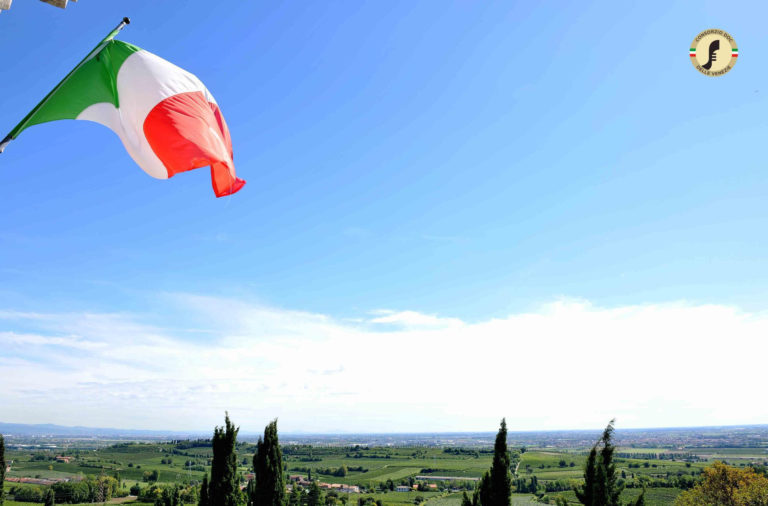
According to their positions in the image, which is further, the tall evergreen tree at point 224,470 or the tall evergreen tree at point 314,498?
the tall evergreen tree at point 314,498

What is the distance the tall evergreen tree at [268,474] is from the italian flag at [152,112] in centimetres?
1723

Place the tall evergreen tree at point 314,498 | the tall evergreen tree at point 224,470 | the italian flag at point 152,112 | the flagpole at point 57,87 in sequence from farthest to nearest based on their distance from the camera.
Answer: the tall evergreen tree at point 314,498 < the tall evergreen tree at point 224,470 < the italian flag at point 152,112 < the flagpole at point 57,87

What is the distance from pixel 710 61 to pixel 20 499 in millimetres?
91567

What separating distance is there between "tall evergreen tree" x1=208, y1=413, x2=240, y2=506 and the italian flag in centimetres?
1688

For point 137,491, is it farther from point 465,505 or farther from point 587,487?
point 587,487

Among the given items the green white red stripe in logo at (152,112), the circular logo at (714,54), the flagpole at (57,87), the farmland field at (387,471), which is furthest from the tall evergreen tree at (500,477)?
the farmland field at (387,471)

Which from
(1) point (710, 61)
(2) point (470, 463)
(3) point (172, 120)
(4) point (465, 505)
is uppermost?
(1) point (710, 61)

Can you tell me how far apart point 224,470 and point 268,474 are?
1760 mm

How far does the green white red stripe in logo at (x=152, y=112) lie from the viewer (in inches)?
249

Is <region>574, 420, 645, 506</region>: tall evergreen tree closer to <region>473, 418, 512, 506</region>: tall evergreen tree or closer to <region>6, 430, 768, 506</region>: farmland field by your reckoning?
<region>473, 418, 512, 506</region>: tall evergreen tree

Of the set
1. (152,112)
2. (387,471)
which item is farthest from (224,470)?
(387,471)

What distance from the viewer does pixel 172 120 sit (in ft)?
21.7

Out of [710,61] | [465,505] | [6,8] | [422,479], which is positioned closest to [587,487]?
[465,505]

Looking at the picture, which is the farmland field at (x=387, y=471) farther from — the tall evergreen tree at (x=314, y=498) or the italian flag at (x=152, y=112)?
the italian flag at (x=152, y=112)
